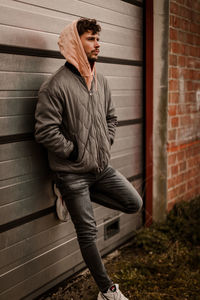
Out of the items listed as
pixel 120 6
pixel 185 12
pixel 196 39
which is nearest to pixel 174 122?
pixel 196 39

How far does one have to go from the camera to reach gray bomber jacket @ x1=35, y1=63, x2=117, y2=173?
286 centimetres

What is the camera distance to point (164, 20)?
4.52m

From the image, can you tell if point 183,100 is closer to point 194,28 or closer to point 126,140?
point 194,28

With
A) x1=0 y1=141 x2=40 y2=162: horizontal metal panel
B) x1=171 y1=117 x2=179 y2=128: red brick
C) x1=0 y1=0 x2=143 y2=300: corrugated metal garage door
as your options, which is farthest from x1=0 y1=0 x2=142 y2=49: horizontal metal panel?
x1=171 y1=117 x2=179 y2=128: red brick

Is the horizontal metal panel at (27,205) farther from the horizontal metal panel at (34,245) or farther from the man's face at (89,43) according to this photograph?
the man's face at (89,43)

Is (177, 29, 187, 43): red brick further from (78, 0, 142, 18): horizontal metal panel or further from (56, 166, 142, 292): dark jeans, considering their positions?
(56, 166, 142, 292): dark jeans

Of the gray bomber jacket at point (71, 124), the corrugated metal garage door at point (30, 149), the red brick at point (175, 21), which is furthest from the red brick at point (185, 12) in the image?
the gray bomber jacket at point (71, 124)

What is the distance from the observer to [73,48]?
2977 mm

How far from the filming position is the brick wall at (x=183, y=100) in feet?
15.6

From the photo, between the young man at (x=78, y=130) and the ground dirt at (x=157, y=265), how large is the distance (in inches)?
18.1

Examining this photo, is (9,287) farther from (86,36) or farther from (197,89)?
(197,89)

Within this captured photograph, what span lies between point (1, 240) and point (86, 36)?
172 centimetres

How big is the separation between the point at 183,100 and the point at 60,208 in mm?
2499

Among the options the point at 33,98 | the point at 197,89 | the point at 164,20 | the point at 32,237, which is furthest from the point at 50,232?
the point at 197,89
